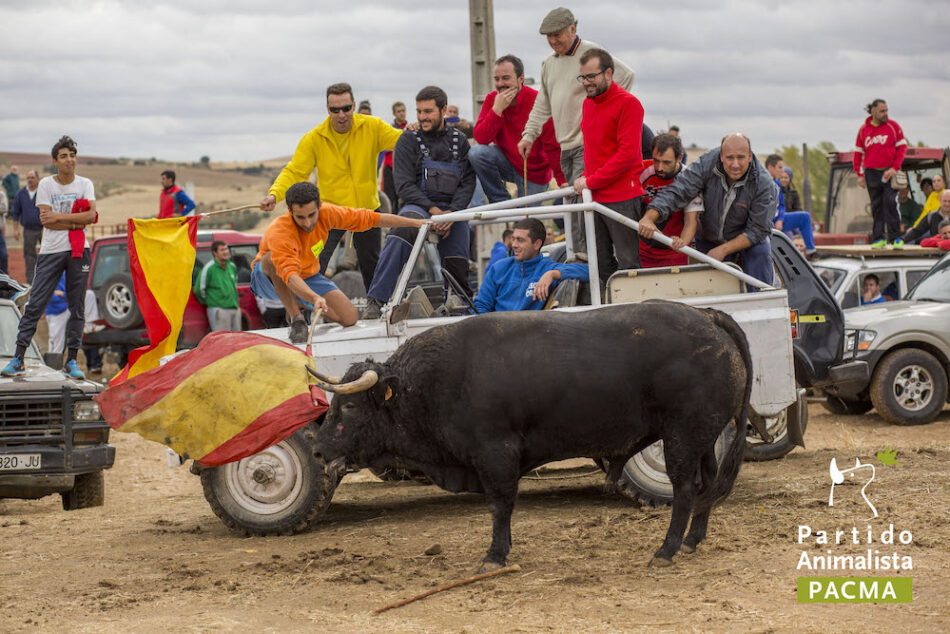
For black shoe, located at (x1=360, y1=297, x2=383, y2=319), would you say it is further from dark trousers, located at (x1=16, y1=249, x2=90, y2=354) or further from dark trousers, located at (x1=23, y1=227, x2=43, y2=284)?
dark trousers, located at (x1=23, y1=227, x2=43, y2=284)

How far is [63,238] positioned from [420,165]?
3.41m

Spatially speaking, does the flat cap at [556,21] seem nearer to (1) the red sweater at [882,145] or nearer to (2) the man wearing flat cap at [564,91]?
(2) the man wearing flat cap at [564,91]

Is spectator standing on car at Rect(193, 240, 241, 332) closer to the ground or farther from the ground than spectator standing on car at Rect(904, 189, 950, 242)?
closer to the ground

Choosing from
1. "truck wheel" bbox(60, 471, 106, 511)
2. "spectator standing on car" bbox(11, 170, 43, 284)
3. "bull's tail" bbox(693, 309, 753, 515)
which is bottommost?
"truck wheel" bbox(60, 471, 106, 511)

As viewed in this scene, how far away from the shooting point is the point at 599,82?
342 inches

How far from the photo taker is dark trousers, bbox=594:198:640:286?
859 centimetres

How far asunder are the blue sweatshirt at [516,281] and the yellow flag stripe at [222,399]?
187 cm

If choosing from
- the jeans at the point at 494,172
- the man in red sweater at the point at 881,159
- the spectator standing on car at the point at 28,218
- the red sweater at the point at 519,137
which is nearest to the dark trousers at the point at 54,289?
the jeans at the point at 494,172

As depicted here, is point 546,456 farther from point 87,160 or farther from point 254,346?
A: point 87,160

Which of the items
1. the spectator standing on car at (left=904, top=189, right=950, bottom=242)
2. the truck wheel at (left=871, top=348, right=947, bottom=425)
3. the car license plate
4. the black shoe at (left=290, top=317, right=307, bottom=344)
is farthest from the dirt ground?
the spectator standing on car at (left=904, top=189, right=950, bottom=242)

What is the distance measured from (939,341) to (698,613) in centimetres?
833

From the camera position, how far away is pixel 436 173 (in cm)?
962

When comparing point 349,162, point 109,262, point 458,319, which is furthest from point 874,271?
point 109,262

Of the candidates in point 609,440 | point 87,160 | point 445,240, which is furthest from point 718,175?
point 87,160
